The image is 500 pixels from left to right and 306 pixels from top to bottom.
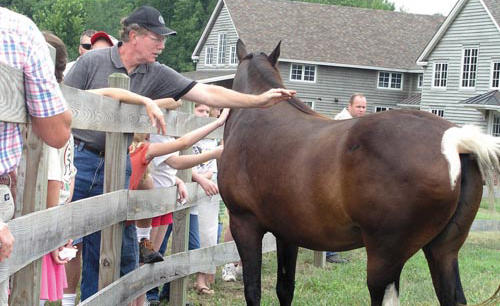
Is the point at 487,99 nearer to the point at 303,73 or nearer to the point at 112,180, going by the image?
the point at 303,73

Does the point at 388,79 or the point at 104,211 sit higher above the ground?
the point at 388,79

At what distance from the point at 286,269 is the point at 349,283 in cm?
219

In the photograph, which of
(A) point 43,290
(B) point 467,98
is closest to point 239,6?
(B) point 467,98

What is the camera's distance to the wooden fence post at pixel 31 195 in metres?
2.86

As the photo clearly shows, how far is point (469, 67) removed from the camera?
122 ft

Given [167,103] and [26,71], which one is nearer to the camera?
[26,71]

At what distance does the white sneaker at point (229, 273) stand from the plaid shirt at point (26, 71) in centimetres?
522

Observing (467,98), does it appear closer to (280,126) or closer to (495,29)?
(495,29)

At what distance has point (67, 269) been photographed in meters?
5.01

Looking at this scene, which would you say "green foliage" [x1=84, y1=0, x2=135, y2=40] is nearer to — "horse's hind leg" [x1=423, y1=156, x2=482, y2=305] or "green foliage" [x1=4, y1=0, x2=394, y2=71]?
"green foliage" [x1=4, y1=0, x2=394, y2=71]

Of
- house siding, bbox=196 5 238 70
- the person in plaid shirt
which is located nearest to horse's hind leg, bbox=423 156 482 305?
the person in plaid shirt

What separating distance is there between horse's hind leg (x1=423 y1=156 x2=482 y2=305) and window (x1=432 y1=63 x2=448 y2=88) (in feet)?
117

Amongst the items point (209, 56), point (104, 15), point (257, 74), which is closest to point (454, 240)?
point (257, 74)

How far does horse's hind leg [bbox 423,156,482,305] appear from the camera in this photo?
14.1 ft
